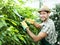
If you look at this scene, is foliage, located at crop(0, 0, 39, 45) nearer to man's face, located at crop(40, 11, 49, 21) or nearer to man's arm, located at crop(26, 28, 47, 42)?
man's arm, located at crop(26, 28, 47, 42)

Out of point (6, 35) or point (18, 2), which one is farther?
point (18, 2)

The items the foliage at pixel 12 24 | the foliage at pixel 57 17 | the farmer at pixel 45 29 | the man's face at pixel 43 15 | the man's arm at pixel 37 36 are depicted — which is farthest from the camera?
the foliage at pixel 57 17

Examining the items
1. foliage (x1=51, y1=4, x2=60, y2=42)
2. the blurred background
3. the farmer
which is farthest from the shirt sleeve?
foliage (x1=51, y1=4, x2=60, y2=42)

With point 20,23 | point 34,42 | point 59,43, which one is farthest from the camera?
point 59,43

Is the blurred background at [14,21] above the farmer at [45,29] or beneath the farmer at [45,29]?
above

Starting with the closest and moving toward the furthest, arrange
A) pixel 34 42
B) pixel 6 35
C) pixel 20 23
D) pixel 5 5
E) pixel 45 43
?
pixel 6 35
pixel 5 5
pixel 20 23
pixel 34 42
pixel 45 43

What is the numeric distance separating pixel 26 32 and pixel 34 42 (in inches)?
11.2

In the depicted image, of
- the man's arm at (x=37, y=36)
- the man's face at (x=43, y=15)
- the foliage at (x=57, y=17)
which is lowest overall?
the foliage at (x=57, y=17)

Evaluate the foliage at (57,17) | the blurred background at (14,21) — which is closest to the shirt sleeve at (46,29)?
the blurred background at (14,21)

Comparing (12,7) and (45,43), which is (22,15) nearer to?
(12,7)

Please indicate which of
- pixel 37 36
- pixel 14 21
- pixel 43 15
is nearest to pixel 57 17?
pixel 43 15

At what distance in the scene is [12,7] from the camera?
3102 millimetres

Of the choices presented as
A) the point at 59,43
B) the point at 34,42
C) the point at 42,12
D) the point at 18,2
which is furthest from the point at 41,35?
the point at 59,43

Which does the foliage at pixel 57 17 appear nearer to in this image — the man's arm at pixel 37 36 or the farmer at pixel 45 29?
the farmer at pixel 45 29
